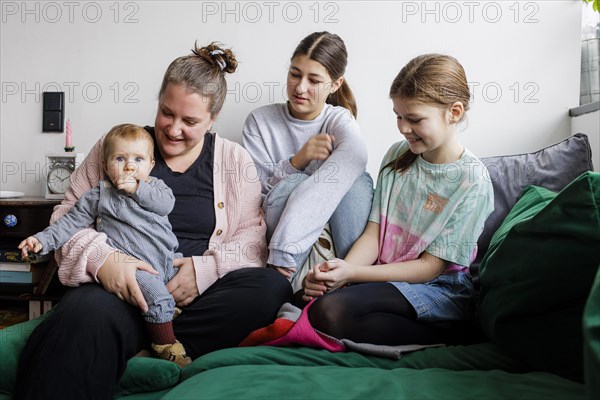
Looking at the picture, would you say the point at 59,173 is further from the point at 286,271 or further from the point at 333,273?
the point at 333,273

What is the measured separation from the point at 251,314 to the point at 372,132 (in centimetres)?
102

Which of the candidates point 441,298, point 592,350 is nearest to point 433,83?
point 441,298

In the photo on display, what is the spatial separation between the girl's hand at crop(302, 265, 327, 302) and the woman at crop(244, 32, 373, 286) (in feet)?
0.36

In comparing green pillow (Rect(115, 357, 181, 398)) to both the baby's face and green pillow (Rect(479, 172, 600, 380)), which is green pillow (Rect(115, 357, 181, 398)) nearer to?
the baby's face

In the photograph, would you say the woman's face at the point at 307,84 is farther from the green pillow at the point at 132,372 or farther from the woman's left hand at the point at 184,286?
the green pillow at the point at 132,372

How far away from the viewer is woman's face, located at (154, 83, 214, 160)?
1.56m

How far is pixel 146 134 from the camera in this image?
1.53m

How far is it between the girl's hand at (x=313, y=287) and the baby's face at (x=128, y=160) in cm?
49

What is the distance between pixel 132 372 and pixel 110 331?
0.10 metres

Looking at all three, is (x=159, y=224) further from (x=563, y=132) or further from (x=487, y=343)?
(x=563, y=132)

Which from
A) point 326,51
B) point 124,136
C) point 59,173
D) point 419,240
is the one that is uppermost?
point 326,51

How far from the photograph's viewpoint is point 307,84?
Result: 1792 mm

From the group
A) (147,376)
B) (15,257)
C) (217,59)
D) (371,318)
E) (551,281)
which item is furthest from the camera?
(15,257)

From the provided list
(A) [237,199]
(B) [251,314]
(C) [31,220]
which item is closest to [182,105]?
(A) [237,199]
